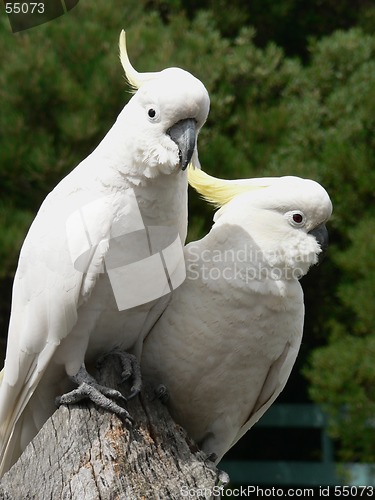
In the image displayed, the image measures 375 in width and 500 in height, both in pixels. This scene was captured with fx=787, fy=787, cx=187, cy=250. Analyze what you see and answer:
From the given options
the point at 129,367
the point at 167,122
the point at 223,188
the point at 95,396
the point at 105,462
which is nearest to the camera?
the point at 105,462

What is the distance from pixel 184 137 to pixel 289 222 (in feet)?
1.59

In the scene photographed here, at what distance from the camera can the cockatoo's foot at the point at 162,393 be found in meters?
2.84

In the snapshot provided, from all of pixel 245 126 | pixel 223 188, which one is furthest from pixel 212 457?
pixel 245 126

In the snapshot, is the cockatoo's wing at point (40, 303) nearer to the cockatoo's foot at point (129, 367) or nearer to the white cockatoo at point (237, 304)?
the cockatoo's foot at point (129, 367)

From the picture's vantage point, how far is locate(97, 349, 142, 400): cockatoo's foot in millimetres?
2703

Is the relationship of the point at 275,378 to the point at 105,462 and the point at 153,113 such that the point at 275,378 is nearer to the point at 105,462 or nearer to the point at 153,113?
the point at 105,462

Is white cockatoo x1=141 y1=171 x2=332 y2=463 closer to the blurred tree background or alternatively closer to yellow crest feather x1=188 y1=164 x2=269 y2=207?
yellow crest feather x1=188 y1=164 x2=269 y2=207

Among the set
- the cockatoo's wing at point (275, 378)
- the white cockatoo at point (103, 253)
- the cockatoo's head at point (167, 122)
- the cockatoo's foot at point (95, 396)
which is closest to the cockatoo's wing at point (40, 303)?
the white cockatoo at point (103, 253)

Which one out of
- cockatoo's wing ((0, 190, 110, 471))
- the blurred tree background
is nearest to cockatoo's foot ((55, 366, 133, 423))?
cockatoo's wing ((0, 190, 110, 471))

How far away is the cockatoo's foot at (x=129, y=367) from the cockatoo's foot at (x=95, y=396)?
95 millimetres

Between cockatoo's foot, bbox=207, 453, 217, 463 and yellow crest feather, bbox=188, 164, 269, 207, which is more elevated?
yellow crest feather, bbox=188, 164, 269, 207

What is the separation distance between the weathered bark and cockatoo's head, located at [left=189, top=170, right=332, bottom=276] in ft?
2.38

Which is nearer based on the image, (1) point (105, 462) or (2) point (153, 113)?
(1) point (105, 462)

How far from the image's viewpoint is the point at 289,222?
277 cm
